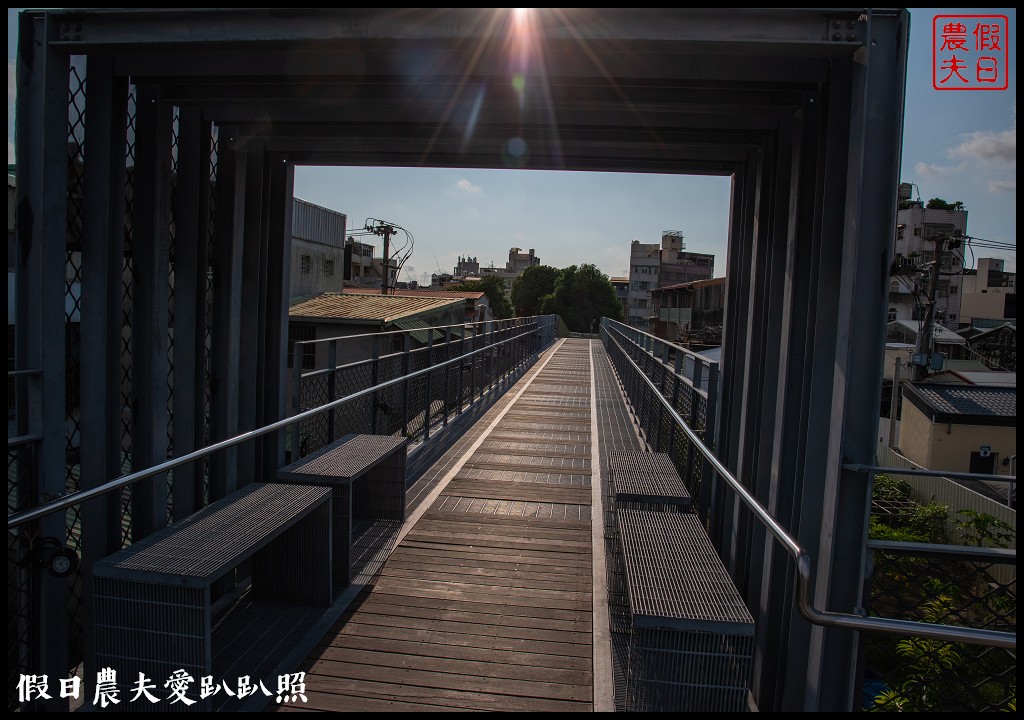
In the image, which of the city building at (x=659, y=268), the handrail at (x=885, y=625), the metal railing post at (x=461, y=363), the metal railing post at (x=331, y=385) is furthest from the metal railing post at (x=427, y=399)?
the city building at (x=659, y=268)

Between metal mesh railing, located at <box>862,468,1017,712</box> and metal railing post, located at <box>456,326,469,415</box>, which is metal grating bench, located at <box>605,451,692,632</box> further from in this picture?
metal railing post, located at <box>456,326,469,415</box>

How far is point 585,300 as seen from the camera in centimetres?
6269

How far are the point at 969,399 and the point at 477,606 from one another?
23721 millimetres

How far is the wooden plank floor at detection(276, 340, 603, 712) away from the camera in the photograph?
9.20 feet

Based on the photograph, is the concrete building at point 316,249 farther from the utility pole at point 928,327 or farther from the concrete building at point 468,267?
the concrete building at point 468,267

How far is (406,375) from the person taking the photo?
6594mm

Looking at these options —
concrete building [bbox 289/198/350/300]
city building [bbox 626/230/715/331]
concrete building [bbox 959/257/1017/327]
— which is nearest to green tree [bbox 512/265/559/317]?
city building [bbox 626/230/715/331]

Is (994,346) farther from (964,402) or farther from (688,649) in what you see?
(688,649)

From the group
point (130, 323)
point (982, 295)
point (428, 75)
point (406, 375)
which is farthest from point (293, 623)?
point (982, 295)

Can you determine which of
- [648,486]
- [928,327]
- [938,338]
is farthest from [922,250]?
[648,486]

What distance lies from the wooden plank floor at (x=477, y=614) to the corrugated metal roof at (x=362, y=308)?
11741 mm

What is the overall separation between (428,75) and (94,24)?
1.33 m

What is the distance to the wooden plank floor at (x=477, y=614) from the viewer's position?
2.80 meters

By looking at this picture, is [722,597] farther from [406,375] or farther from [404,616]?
[406,375]
